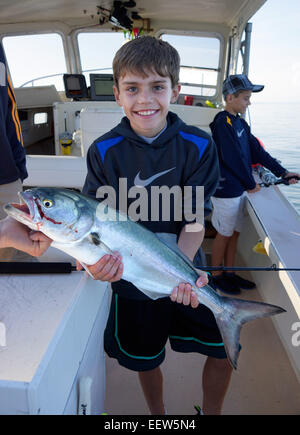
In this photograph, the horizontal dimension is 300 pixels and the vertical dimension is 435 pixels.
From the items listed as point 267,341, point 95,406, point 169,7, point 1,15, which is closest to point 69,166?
point 95,406

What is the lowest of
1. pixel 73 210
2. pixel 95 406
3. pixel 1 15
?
pixel 95 406

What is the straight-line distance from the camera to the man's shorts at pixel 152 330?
165 centimetres

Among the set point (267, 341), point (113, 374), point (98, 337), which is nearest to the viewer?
point (98, 337)

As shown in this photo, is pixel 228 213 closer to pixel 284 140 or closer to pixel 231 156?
pixel 231 156

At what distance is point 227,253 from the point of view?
3.58 metres

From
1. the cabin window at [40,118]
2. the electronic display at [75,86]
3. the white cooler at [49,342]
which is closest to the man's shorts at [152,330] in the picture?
the white cooler at [49,342]

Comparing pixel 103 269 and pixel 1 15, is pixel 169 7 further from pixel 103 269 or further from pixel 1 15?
pixel 103 269

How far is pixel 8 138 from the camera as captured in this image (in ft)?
6.72

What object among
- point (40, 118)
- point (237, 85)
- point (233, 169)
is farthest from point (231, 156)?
point (40, 118)

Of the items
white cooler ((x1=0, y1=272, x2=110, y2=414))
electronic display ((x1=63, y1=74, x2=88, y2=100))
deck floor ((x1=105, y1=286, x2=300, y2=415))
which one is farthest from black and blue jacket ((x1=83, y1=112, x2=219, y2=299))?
electronic display ((x1=63, y1=74, x2=88, y2=100))

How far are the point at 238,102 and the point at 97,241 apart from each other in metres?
2.70

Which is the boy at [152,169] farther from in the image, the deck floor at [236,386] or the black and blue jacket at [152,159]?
the deck floor at [236,386]

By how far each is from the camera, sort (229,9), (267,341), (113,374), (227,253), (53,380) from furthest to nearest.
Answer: (229,9), (227,253), (267,341), (113,374), (53,380)

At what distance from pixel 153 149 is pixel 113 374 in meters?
1.65
